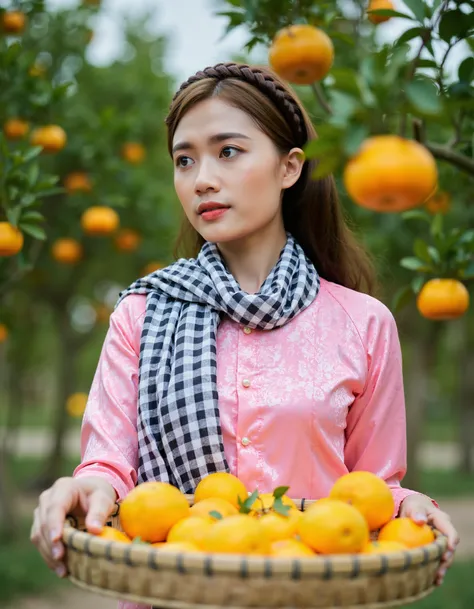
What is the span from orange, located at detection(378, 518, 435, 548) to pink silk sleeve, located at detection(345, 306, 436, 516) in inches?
15.9

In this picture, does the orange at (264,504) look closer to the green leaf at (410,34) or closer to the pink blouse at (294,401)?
the pink blouse at (294,401)

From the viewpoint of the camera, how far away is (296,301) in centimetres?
216

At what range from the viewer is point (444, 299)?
271 centimetres

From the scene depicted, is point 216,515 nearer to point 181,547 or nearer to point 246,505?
point 246,505

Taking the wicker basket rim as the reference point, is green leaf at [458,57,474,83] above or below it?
above

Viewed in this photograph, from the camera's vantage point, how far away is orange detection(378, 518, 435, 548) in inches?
63.2

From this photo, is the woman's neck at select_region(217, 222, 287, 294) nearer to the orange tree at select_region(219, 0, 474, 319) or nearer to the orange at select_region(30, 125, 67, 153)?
the orange tree at select_region(219, 0, 474, 319)

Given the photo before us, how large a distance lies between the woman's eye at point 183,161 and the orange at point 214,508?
91 cm

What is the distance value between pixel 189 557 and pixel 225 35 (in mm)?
1650

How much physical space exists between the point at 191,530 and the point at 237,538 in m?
0.16

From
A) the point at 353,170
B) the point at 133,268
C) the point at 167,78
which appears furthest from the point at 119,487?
the point at 167,78

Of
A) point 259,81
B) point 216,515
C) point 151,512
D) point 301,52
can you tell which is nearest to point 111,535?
point 151,512

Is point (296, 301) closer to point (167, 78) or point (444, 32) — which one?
point (444, 32)

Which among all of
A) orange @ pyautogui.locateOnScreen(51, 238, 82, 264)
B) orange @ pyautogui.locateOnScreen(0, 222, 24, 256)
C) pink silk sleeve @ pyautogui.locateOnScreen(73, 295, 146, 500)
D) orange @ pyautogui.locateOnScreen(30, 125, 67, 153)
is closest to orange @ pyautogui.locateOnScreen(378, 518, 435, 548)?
pink silk sleeve @ pyautogui.locateOnScreen(73, 295, 146, 500)
